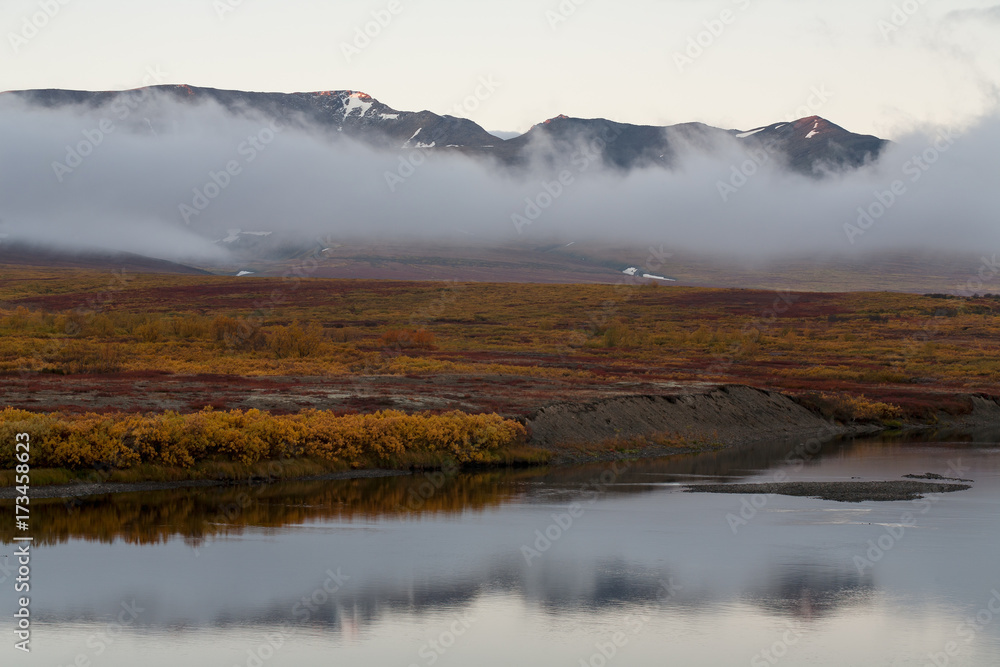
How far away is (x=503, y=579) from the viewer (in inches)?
682

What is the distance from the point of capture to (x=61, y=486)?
2423 centimetres

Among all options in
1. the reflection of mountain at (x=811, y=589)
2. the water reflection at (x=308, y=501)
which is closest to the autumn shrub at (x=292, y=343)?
the water reflection at (x=308, y=501)

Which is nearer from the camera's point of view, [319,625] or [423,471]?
[319,625]

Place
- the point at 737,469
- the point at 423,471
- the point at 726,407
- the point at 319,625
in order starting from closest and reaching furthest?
1. the point at 319,625
2. the point at 423,471
3. the point at 737,469
4. the point at 726,407

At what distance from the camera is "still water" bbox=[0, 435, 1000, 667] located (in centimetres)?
1362

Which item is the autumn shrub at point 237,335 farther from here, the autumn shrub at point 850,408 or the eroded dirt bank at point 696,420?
the autumn shrub at point 850,408

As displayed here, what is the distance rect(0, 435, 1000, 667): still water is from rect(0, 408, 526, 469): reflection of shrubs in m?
1.65

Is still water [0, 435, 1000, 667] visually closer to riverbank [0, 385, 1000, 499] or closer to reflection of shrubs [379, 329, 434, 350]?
riverbank [0, 385, 1000, 499]

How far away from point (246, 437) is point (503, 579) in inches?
466

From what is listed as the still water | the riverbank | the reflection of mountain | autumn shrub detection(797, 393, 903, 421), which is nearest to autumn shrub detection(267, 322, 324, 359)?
the riverbank

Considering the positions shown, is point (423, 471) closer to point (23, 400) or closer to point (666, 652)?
point (23, 400)

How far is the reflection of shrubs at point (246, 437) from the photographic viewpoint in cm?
2489

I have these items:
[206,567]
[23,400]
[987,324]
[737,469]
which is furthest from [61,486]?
[987,324]

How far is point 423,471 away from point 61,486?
9.57 metres
